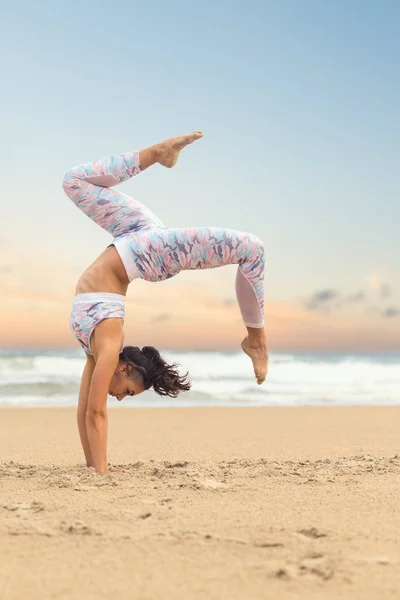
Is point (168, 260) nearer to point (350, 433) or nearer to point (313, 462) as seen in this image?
point (313, 462)

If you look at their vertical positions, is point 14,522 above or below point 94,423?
below

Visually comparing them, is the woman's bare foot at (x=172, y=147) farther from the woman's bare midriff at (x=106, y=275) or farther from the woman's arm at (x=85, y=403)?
the woman's arm at (x=85, y=403)

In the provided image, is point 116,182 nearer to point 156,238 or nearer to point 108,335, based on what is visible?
point 156,238

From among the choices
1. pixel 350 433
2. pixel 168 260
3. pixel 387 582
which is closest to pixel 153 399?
pixel 350 433

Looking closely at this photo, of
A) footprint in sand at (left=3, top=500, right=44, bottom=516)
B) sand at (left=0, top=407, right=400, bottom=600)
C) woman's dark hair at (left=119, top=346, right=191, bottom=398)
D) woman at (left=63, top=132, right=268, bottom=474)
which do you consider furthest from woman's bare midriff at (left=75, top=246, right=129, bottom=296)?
footprint in sand at (left=3, top=500, right=44, bottom=516)

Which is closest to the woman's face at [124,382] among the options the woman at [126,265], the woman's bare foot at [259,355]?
the woman at [126,265]

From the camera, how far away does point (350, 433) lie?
7.62 metres

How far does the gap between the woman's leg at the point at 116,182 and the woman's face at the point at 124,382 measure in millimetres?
910

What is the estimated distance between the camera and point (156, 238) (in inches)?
161

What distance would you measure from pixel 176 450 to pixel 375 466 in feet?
7.03

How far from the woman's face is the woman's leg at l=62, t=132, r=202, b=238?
0.91m

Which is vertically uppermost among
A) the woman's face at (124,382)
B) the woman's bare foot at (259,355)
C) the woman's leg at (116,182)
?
the woman's leg at (116,182)

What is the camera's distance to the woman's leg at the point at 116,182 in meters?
4.31

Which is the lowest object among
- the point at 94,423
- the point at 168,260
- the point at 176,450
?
the point at 176,450
